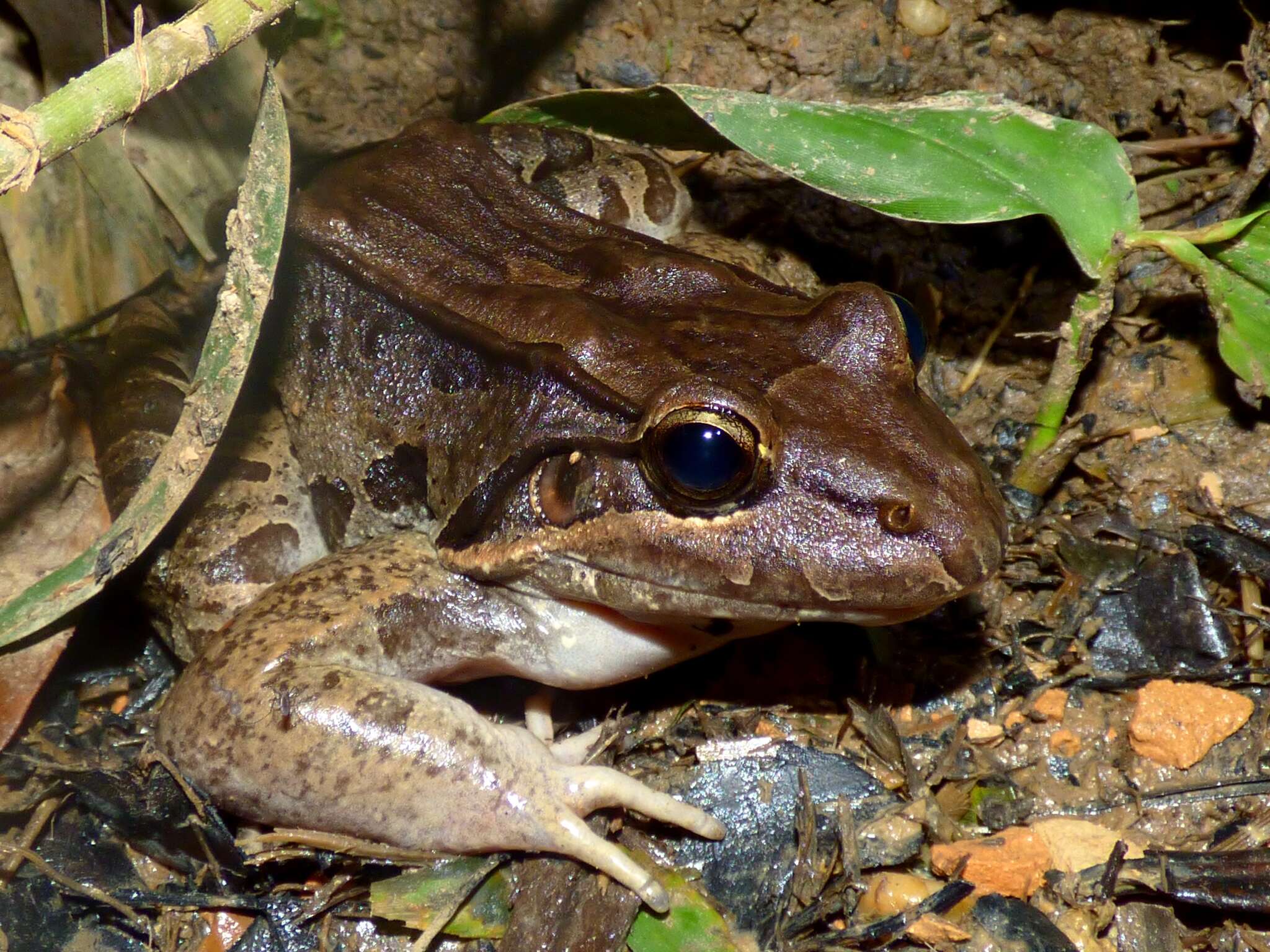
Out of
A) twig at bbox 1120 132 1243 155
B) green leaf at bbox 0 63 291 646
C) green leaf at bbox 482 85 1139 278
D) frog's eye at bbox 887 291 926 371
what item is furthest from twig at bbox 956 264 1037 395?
green leaf at bbox 0 63 291 646

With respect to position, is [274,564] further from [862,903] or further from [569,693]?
[862,903]

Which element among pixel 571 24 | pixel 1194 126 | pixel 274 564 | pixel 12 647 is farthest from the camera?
pixel 571 24

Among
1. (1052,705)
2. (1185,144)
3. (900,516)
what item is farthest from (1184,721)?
(1185,144)

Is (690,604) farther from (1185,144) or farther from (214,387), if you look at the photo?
(1185,144)

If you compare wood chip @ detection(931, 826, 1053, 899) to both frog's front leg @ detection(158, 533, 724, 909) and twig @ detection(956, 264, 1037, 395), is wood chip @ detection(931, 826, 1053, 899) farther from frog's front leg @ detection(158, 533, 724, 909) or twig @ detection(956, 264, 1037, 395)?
twig @ detection(956, 264, 1037, 395)

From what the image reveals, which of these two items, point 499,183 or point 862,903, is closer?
point 862,903

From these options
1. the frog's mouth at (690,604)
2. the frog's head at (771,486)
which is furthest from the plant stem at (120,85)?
the frog's mouth at (690,604)

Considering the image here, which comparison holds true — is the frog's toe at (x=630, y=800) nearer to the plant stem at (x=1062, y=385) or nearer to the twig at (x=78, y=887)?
the twig at (x=78, y=887)

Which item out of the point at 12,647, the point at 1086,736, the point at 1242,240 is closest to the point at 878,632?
the point at 1086,736
